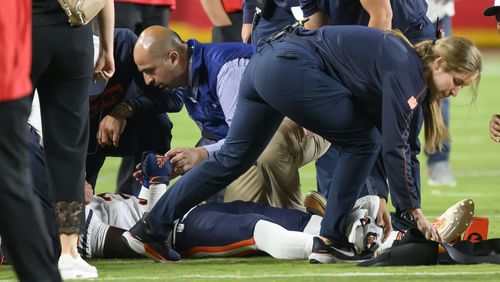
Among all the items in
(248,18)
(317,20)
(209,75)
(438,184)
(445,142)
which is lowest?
(438,184)

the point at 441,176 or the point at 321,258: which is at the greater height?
the point at 321,258

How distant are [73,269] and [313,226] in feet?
4.09

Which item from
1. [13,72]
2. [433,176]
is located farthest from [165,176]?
[433,176]

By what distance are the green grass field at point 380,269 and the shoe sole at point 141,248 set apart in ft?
0.12

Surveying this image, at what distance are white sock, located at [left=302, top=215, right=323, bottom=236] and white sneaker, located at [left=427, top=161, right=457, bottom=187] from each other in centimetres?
343

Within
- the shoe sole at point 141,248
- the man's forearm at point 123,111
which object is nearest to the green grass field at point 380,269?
the shoe sole at point 141,248

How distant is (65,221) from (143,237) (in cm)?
63

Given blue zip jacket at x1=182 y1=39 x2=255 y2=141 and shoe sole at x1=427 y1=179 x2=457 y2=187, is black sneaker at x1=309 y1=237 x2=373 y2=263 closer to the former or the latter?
blue zip jacket at x1=182 y1=39 x2=255 y2=141

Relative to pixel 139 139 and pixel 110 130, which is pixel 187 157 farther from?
pixel 139 139

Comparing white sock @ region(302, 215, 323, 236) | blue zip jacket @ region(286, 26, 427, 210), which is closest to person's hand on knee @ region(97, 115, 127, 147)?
white sock @ region(302, 215, 323, 236)

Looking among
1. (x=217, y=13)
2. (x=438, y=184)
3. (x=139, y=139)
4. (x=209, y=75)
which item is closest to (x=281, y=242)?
(x=209, y=75)

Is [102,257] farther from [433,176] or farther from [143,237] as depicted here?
[433,176]

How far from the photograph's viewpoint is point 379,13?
580 cm

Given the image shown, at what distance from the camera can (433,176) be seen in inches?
356
